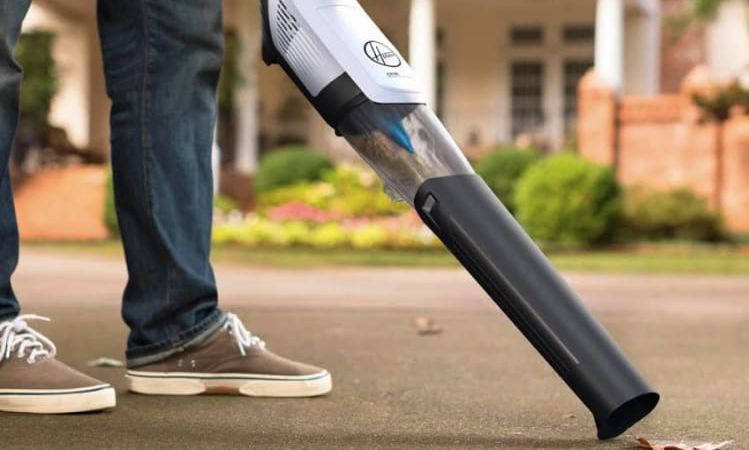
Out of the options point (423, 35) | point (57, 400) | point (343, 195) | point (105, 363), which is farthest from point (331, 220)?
point (57, 400)

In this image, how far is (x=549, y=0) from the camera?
20609 mm

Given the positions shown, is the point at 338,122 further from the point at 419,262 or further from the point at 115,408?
the point at 419,262

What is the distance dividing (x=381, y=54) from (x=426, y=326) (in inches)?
105

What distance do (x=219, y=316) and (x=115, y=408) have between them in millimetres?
373

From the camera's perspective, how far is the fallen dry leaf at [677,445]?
2064 millimetres

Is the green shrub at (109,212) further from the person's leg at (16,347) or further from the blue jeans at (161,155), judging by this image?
the person's leg at (16,347)

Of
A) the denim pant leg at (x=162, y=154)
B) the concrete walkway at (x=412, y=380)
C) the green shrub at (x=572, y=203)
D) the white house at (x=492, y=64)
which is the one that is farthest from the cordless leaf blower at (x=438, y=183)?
the white house at (x=492, y=64)

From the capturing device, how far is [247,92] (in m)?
19.3

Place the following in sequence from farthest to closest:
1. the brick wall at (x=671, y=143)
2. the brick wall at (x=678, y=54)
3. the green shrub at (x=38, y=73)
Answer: the brick wall at (x=678, y=54) → the brick wall at (x=671, y=143) → the green shrub at (x=38, y=73)

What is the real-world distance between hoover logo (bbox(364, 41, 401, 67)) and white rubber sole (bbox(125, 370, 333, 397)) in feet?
2.91

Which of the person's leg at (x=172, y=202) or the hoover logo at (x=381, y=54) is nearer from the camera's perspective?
the hoover logo at (x=381, y=54)

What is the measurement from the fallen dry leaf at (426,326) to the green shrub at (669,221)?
393 inches

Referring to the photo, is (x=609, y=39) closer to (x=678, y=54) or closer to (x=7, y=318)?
(x=678, y=54)

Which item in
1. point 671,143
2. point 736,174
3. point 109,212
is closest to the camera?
point 109,212
